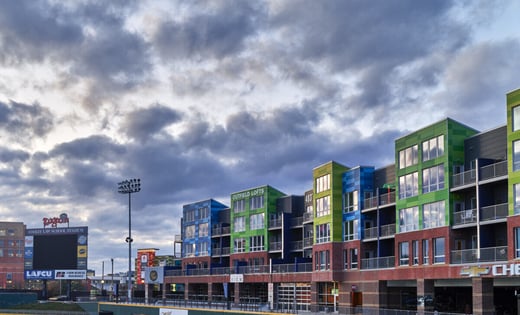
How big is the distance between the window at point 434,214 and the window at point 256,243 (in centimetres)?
3901

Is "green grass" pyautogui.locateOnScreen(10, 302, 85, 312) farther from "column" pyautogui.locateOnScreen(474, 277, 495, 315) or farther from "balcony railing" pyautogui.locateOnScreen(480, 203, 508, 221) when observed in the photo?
"balcony railing" pyautogui.locateOnScreen(480, 203, 508, 221)

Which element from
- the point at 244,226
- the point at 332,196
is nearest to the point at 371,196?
the point at 332,196

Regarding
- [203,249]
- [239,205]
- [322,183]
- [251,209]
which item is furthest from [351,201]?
[203,249]

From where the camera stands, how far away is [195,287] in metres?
113

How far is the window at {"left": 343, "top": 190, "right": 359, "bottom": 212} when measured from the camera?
246 feet


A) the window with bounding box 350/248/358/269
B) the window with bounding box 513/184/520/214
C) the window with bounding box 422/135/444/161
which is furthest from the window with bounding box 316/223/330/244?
the window with bounding box 513/184/520/214

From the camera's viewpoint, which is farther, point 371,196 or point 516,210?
point 371,196

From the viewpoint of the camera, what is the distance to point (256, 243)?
9994 centimetres

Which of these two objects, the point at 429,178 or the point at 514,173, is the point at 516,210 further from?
the point at 429,178

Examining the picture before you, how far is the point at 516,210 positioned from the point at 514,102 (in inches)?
302

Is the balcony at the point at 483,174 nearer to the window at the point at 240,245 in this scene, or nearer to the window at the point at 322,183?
the window at the point at 322,183

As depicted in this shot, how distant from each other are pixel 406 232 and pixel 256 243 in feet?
124

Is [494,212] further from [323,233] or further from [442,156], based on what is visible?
[323,233]

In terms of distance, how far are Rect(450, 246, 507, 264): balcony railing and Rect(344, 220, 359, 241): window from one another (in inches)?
680
